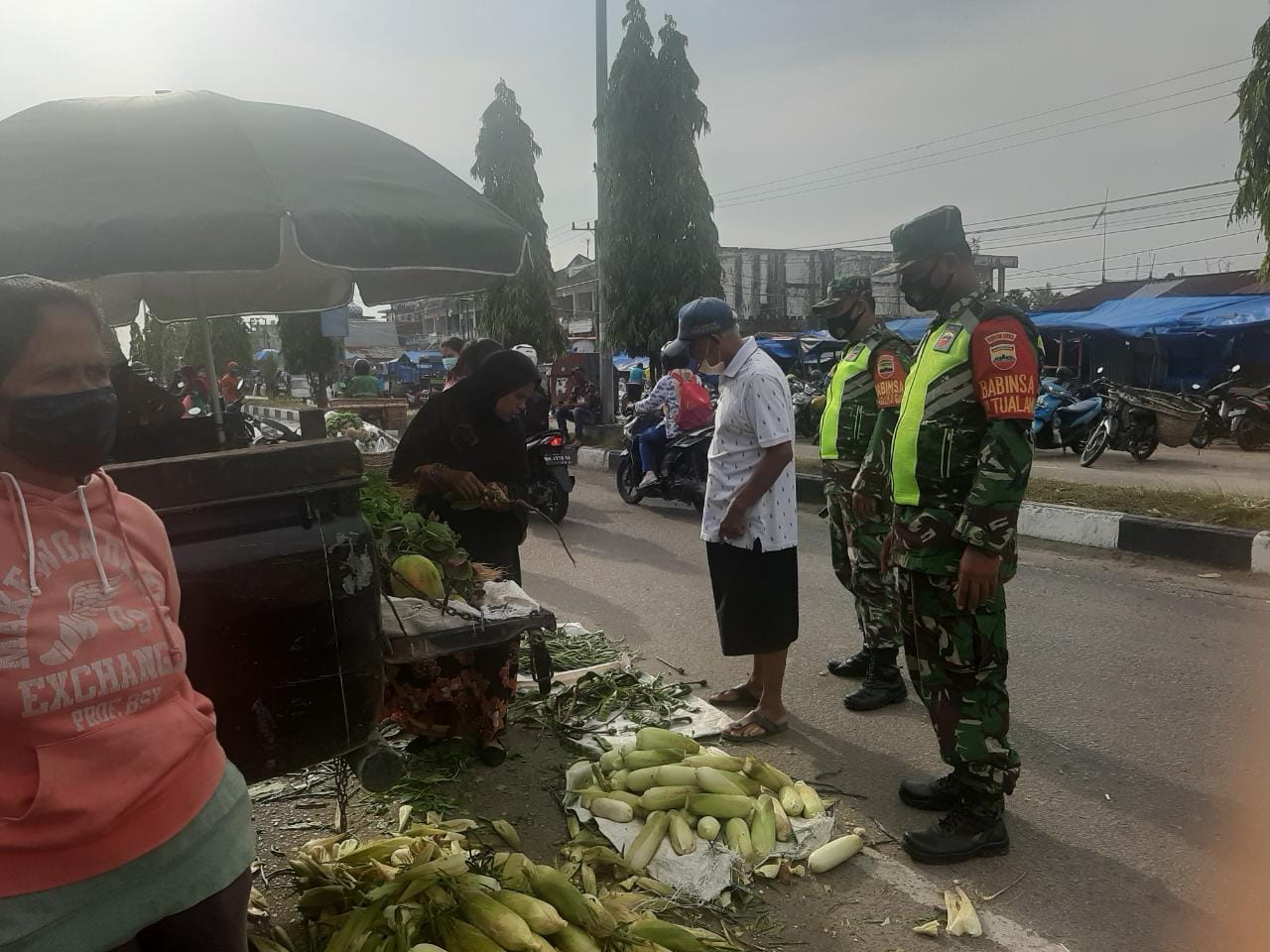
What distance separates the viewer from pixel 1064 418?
1398cm

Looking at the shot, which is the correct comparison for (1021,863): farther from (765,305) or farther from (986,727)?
(765,305)

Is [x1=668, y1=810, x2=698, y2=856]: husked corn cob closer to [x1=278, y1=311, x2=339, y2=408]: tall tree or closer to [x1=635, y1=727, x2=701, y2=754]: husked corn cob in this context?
[x1=635, y1=727, x2=701, y2=754]: husked corn cob

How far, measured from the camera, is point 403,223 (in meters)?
2.91

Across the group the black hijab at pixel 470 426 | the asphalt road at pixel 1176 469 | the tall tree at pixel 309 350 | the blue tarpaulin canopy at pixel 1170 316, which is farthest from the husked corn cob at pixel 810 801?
the tall tree at pixel 309 350

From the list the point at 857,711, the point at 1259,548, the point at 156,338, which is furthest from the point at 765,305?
the point at 857,711

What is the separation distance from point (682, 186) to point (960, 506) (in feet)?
47.7

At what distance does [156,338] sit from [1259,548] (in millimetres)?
30081

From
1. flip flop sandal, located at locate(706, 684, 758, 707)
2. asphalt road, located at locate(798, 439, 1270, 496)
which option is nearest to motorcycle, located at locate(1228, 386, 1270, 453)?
asphalt road, located at locate(798, 439, 1270, 496)

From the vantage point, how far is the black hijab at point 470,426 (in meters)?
4.31

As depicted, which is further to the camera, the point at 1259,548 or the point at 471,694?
the point at 1259,548

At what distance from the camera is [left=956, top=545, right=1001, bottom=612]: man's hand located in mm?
2953

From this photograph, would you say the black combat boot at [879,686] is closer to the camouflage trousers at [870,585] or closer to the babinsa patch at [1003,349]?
the camouflage trousers at [870,585]

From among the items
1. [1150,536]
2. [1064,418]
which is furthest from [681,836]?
[1064,418]

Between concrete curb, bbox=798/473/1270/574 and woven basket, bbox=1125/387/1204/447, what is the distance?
20.6ft
